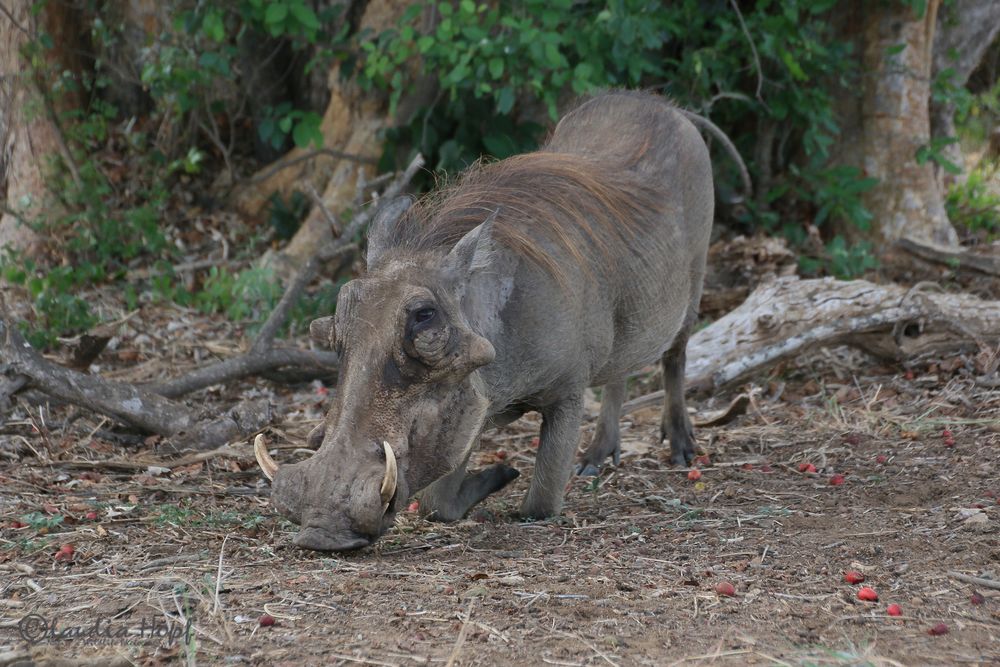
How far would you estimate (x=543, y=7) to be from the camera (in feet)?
19.8

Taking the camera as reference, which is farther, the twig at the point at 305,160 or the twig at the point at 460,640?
the twig at the point at 305,160

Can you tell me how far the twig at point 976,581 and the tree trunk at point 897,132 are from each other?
191 inches

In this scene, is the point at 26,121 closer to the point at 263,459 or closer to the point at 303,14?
the point at 303,14

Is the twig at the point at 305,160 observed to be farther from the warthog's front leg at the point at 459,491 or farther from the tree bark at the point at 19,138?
the warthog's front leg at the point at 459,491

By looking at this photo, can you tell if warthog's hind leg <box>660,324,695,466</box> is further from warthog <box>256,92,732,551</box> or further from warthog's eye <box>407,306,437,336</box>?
warthog's eye <box>407,306,437,336</box>

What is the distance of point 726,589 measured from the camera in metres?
2.90

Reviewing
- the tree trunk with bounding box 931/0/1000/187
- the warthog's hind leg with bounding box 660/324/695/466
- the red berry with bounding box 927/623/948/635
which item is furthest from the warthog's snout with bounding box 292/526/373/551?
the tree trunk with bounding box 931/0/1000/187

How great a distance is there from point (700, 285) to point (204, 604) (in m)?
3.01

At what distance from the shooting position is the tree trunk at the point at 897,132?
746 centimetres

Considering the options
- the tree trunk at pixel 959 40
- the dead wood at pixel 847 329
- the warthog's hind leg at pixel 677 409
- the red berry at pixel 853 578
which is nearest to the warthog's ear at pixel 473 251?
the red berry at pixel 853 578

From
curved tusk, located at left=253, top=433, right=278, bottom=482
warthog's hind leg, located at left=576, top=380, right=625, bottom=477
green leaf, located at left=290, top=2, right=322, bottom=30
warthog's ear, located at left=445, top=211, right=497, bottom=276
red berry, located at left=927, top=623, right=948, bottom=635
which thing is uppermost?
green leaf, located at left=290, top=2, right=322, bottom=30

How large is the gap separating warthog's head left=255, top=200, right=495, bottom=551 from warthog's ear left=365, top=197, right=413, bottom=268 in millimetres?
144

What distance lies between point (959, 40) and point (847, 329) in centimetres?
375

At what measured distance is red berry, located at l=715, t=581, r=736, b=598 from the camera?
2.89 metres
